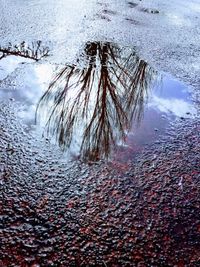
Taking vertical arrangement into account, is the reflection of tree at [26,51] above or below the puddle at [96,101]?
above

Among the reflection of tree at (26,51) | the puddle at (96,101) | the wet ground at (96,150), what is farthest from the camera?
the reflection of tree at (26,51)

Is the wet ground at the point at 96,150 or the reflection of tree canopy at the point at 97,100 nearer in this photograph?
the wet ground at the point at 96,150

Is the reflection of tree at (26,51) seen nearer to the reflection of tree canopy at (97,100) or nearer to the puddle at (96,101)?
the puddle at (96,101)

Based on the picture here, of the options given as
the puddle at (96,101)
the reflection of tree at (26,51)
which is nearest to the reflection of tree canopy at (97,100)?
the puddle at (96,101)

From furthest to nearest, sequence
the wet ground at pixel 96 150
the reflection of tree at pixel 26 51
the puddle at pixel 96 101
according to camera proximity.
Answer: the reflection of tree at pixel 26 51
the puddle at pixel 96 101
the wet ground at pixel 96 150

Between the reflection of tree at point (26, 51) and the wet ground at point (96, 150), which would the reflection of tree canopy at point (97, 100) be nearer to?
the wet ground at point (96, 150)

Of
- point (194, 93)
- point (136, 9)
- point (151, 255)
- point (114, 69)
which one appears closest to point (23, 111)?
point (114, 69)
